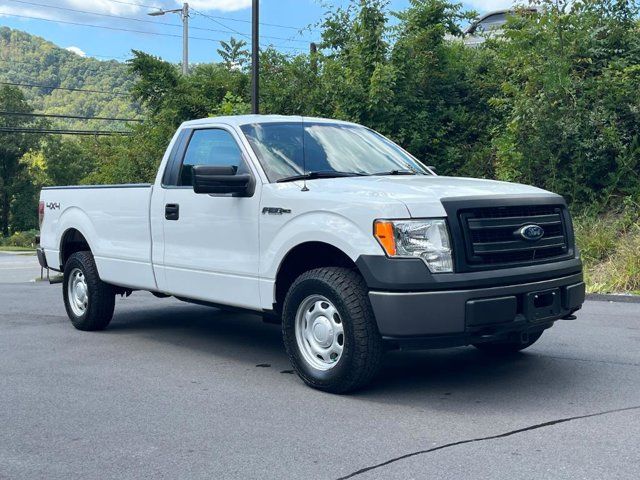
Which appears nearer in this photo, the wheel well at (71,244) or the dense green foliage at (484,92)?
the wheel well at (71,244)

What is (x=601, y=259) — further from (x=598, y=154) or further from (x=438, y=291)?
(x=438, y=291)

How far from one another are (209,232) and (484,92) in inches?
491

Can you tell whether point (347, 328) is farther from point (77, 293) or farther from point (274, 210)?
point (77, 293)

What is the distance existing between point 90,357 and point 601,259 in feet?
27.3

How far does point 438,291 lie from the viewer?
213 inches

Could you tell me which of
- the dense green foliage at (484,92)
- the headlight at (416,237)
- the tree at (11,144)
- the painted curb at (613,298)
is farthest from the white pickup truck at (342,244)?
the tree at (11,144)

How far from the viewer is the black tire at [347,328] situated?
222 inches

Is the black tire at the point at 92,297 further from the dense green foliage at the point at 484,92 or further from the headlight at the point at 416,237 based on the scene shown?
the dense green foliage at the point at 484,92

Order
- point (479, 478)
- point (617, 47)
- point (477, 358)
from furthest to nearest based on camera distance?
point (617, 47) < point (477, 358) < point (479, 478)

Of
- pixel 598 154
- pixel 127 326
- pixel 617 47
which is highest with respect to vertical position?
pixel 617 47

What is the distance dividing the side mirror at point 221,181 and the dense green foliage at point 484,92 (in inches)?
278

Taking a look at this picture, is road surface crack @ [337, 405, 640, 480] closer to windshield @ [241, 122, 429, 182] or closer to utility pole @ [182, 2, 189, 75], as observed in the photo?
windshield @ [241, 122, 429, 182]

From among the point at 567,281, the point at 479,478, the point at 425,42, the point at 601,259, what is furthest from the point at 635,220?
the point at 479,478

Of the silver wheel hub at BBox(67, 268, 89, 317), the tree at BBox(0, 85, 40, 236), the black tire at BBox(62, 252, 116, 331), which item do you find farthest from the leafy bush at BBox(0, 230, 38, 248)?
the black tire at BBox(62, 252, 116, 331)
